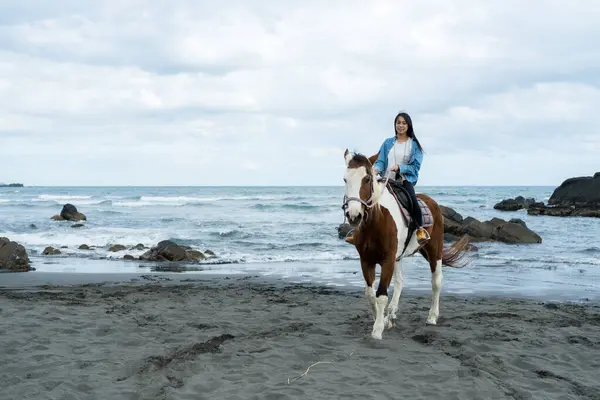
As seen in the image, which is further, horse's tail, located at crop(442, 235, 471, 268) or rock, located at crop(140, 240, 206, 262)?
rock, located at crop(140, 240, 206, 262)

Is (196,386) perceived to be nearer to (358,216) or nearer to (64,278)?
(358,216)

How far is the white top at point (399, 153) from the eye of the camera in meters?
7.01

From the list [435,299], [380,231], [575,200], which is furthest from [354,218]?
[575,200]

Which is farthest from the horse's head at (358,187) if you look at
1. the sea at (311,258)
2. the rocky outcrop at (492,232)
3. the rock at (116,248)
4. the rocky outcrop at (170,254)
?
the rocky outcrop at (492,232)

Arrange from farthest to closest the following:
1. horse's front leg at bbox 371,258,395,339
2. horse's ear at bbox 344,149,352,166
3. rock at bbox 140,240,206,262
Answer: rock at bbox 140,240,206,262 < horse's front leg at bbox 371,258,395,339 < horse's ear at bbox 344,149,352,166

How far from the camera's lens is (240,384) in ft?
15.8

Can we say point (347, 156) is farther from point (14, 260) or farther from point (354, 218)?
point (14, 260)

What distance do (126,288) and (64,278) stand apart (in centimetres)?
228

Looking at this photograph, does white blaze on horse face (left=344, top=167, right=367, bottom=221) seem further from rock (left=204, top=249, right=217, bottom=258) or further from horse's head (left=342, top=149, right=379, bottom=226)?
rock (left=204, top=249, right=217, bottom=258)

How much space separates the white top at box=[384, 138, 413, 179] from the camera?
701 cm

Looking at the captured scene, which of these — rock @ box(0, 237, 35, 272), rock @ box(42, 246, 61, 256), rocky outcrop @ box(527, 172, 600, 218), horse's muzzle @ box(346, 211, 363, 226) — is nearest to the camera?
horse's muzzle @ box(346, 211, 363, 226)

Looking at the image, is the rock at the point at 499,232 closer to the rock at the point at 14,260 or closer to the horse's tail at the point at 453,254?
the horse's tail at the point at 453,254

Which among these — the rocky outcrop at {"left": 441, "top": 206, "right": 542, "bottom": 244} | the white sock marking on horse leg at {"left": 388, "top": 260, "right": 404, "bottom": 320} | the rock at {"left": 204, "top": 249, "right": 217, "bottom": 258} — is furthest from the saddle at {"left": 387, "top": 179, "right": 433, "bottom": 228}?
the rocky outcrop at {"left": 441, "top": 206, "right": 542, "bottom": 244}

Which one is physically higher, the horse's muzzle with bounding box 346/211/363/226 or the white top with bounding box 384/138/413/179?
the white top with bounding box 384/138/413/179
